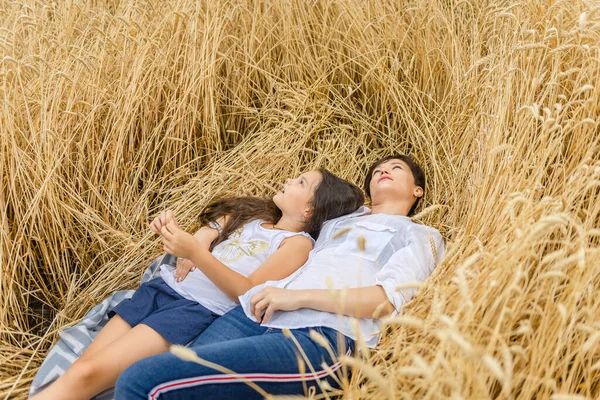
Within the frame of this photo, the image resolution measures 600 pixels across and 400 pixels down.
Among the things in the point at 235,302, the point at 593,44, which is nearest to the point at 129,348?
the point at 235,302

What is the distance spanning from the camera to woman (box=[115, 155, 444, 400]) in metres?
1.60

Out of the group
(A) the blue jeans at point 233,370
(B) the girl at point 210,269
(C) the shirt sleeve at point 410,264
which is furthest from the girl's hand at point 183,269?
(C) the shirt sleeve at point 410,264

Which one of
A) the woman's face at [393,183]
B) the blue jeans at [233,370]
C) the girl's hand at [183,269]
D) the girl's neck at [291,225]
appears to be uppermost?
the woman's face at [393,183]

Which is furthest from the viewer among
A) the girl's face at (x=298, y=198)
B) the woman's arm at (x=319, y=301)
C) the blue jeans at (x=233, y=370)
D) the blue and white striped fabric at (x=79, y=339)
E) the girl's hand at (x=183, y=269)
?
the girl's face at (x=298, y=198)

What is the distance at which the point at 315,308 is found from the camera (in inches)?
72.9

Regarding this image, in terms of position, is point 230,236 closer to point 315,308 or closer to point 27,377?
point 315,308

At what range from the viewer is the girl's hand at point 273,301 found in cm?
186

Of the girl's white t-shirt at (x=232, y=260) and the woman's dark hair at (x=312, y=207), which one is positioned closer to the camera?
the girl's white t-shirt at (x=232, y=260)

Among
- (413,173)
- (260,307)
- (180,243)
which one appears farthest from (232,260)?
(413,173)

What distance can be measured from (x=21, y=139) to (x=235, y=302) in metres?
1.09

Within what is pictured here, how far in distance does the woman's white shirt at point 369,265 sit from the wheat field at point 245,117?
0.09 meters

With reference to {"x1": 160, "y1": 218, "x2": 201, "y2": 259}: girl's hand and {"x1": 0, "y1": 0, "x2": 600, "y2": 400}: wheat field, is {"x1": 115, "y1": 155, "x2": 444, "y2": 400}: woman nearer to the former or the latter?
{"x1": 0, "y1": 0, "x2": 600, "y2": 400}: wheat field

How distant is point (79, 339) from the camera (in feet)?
6.86

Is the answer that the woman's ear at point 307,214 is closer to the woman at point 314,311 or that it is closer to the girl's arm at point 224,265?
the woman at point 314,311
